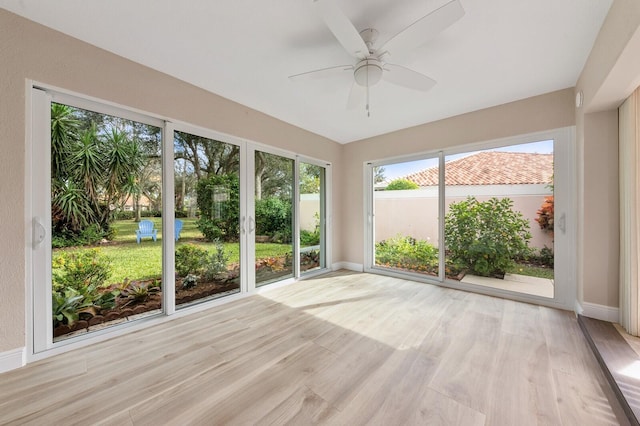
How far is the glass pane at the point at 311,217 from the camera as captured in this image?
400 centimetres

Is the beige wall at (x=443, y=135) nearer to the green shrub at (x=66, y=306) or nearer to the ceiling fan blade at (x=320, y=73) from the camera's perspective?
the ceiling fan blade at (x=320, y=73)

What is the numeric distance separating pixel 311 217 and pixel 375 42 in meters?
2.76

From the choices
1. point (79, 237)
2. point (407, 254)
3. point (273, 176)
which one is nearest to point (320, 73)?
point (273, 176)

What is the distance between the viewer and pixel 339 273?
14.1 feet

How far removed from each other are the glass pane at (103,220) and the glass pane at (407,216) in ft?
10.9

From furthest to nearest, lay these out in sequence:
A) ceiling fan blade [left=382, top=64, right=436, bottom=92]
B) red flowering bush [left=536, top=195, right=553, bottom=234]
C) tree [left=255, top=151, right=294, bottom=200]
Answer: tree [left=255, top=151, right=294, bottom=200]
red flowering bush [left=536, top=195, right=553, bottom=234]
ceiling fan blade [left=382, top=64, right=436, bottom=92]

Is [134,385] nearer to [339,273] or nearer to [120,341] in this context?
[120,341]

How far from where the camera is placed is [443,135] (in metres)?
3.47

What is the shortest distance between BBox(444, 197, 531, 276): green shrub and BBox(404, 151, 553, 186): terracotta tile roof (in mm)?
273

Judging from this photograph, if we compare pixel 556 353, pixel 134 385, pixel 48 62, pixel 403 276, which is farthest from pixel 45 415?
pixel 403 276

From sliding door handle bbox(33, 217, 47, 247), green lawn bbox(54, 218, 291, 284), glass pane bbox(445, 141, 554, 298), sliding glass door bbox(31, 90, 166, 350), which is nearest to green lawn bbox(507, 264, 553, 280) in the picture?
glass pane bbox(445, 141, 554, 298)

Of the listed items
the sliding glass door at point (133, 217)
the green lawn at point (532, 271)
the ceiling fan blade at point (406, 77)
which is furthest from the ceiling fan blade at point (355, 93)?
the green lawn at point (532, 271)

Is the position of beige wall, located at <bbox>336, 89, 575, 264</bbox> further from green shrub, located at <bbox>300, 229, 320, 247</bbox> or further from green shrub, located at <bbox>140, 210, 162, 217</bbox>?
green shrub, located at <bbox>140, 210, 162, 217</bbox>

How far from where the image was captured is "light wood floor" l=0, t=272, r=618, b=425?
51.5 inches
